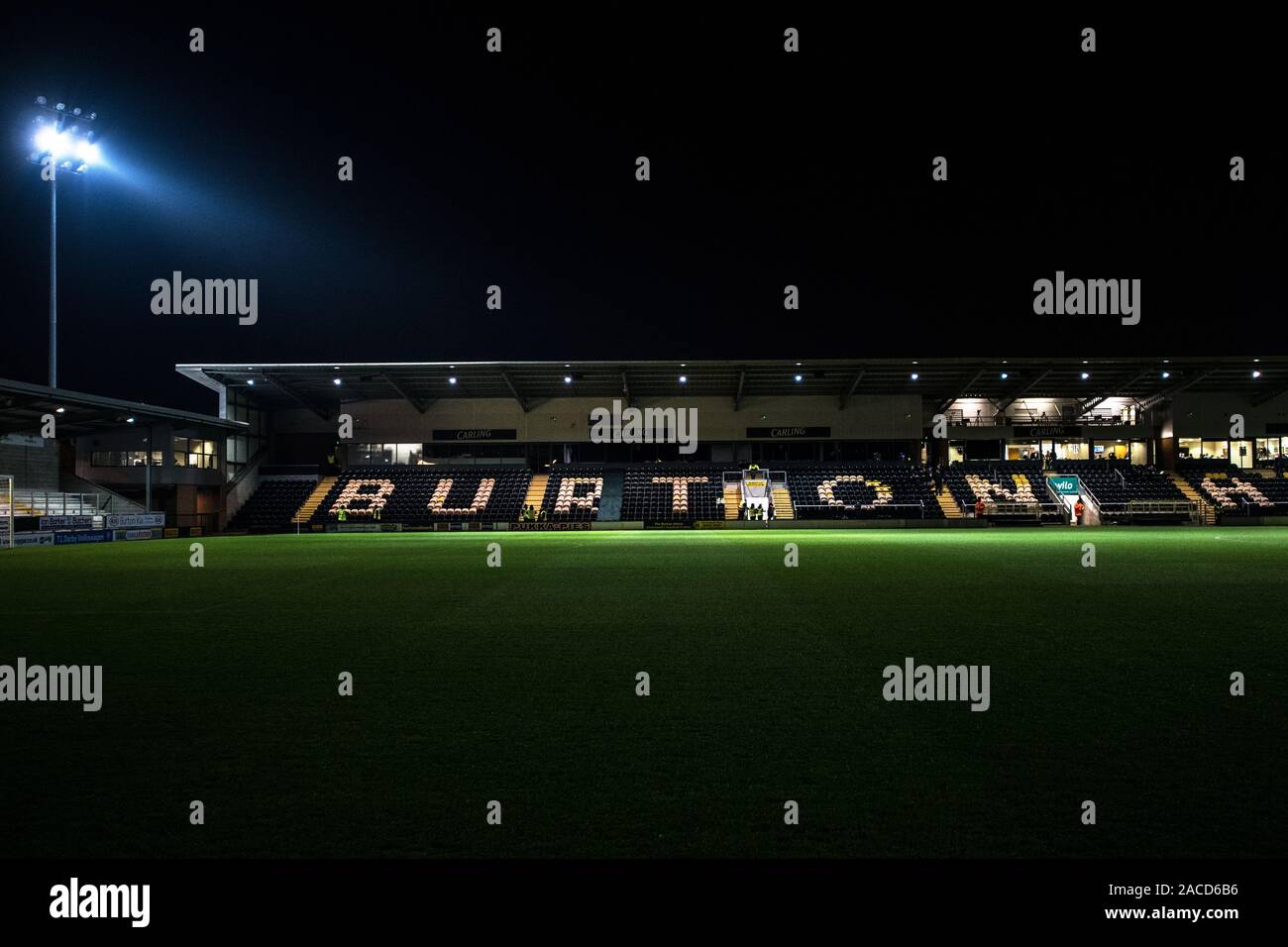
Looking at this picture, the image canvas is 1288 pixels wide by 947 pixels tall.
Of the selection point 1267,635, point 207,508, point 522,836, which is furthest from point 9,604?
point 207,508

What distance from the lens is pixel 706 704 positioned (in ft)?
19.6

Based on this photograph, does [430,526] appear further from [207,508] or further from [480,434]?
[207,508]

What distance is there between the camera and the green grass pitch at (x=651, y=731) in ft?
11.9

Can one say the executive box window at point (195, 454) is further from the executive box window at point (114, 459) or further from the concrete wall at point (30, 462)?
the concrete wall at point (30, 462)

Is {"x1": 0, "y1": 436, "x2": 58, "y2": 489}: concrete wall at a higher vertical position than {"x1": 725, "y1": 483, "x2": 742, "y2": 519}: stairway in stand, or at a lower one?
higher

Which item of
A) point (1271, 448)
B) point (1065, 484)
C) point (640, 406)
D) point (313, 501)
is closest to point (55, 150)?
point (313, 501)

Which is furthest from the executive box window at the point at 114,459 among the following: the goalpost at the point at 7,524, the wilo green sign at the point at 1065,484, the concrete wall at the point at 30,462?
the wilo green sign at the point at 1065,484

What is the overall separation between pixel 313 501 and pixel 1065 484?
1919 inches

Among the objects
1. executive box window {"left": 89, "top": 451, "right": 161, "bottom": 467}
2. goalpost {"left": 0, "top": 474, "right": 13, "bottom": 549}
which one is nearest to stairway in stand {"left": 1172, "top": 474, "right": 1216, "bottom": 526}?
goalpost {"left": 0, "top": 474, "right": 13, "bottom": 549}

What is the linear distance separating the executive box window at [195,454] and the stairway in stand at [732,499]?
3233cm

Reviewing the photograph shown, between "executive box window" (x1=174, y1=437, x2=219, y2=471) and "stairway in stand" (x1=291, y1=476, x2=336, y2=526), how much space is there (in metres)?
5.74

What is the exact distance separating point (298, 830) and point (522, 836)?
1046 millimetres

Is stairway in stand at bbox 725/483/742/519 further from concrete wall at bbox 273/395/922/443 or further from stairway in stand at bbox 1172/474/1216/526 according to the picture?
stairway in stand at bbox 1172/474/1216/526

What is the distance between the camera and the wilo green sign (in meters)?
50.7
